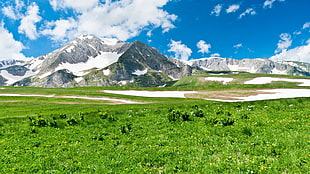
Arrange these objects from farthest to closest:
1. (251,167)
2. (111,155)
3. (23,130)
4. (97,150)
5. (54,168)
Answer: (23,130)
(97,150)
(111,155)
(54,168)
(251,167)

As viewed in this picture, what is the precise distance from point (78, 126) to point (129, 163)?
12214 millimetres

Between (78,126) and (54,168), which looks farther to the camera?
(78,126)

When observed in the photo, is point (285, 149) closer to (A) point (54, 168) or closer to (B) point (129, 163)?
(B) point (129, 163)

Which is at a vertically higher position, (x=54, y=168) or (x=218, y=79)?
(x=218, y=79)

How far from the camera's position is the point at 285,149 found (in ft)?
36.1

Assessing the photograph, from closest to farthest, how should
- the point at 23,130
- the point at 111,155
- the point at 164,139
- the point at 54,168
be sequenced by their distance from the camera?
the point at 54,168
the point at 111,155
the point at 164,139
the point at 23,130

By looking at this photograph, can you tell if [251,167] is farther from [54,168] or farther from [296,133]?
[54,168]

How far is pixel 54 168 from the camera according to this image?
34.0 feet

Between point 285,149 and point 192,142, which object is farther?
point 192,142

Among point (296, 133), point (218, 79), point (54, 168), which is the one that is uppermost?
point (218, 79)

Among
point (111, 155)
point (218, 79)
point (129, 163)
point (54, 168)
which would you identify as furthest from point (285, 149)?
point (218, 79)

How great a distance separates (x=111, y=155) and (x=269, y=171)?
9.25 m

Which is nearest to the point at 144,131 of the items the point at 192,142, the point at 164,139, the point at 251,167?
the point at 164,139

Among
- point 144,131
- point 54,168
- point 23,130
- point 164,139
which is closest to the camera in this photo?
point 54,168
